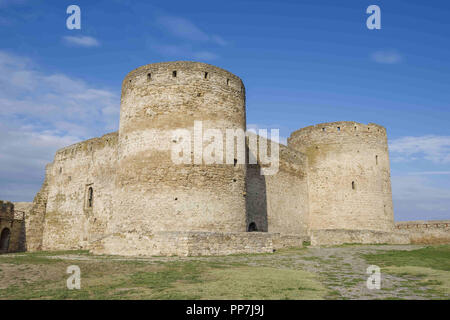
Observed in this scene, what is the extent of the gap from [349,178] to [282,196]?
213 inches

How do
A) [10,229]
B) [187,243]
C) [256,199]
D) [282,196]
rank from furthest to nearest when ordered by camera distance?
1. [282,196]
2. [10,229]
3. [256,199]
4. [187,243]

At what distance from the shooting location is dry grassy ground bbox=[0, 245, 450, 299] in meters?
6.11

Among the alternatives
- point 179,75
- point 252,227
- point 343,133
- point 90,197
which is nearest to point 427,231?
point 343,133

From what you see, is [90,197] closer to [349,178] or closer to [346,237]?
[346,237]

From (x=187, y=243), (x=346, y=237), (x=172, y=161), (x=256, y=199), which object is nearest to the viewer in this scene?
(x=187, y=243)

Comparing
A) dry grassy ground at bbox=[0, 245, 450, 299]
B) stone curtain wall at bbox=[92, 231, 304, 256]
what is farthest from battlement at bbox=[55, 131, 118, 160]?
dry grassy ground at bbox=[0, 245, 450, 299]

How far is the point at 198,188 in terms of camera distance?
14.2 meters

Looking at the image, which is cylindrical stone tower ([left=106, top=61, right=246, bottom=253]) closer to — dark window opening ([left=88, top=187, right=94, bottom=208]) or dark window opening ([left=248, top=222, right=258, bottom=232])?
dark window opening ([left=248, top=222, right=258, bottom=232])

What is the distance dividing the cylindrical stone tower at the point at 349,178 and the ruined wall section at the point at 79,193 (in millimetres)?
13261

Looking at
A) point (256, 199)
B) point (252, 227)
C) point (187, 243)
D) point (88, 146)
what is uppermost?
point (88, 146)

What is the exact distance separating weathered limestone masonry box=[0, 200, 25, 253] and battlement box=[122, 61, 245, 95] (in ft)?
40.8
